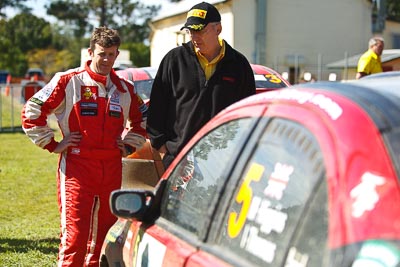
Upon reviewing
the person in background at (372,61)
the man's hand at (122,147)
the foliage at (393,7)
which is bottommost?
the man's hand at (122,147)

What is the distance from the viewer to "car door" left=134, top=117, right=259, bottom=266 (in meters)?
2.76

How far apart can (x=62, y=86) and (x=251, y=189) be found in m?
2.63

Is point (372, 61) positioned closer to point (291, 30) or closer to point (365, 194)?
point (365, 194)

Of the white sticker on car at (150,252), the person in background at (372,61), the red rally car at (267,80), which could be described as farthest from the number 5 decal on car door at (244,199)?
the person in background at (372,61)

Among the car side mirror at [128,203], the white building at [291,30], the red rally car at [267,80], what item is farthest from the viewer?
the white building at [291,30]

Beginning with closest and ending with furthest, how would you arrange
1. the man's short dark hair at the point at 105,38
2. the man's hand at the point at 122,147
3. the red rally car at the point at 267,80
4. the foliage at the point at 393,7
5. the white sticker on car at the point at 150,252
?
the white sticker on car at the point at 150,252
the man's short dark hair at the point at 105,38
the man's hand at the point at 122,147
the red rally car at the point at 267,80
the foliage at the point at 393,7

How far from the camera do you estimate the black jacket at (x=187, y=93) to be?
186 inches

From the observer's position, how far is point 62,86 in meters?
4.93

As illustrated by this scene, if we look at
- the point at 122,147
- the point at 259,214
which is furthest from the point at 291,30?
the point at 259,214

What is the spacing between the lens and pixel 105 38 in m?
5.00

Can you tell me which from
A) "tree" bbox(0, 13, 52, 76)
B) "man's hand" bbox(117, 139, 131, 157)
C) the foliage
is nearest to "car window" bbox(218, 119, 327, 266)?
"man's hand" bbox(117, 139, 131, 157)

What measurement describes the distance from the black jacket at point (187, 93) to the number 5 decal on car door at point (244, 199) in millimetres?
2099

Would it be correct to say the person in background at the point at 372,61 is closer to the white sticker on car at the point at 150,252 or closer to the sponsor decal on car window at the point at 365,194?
the white sticker on car at the point at 150,252

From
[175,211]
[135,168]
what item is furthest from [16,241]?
[175,211]
